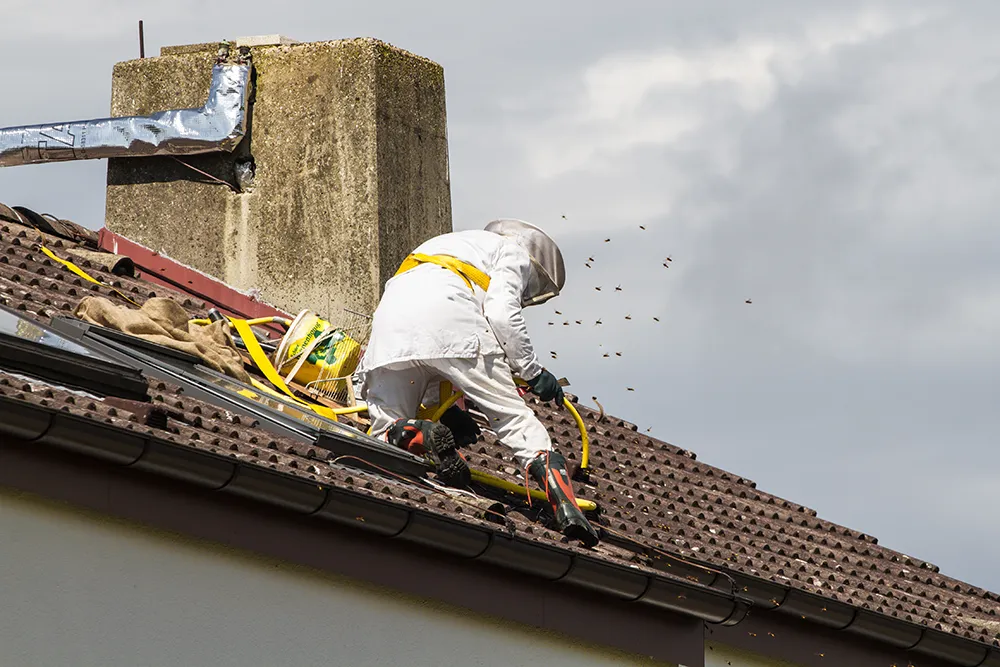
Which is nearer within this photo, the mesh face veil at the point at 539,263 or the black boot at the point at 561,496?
the black boot at the point at 561,496

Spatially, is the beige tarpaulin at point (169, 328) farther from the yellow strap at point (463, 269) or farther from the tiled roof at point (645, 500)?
the yellow strap at point (463, 269)

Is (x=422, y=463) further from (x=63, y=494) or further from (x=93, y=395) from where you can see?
(x=63, y=494)

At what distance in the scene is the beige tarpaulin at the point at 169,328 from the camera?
10.1 m

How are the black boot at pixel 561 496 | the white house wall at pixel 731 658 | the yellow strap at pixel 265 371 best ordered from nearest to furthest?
the black boot at pixel 561 496 < the white house wall at pixel 731 658 < the yellow strap at pixel 265 371

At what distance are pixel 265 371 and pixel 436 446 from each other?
1619 mm

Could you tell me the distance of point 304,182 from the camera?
47.4 ft

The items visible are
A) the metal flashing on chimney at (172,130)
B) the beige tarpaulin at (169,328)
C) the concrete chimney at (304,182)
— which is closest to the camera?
the beige tarpaulin at (169,328)

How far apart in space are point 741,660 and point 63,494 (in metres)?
4.90

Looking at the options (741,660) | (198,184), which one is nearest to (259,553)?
(741,660)

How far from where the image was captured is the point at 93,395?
8398mm

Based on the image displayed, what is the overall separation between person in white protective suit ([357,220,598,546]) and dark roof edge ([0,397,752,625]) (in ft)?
1.86

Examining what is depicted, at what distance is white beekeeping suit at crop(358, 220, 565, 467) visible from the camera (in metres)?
10.1

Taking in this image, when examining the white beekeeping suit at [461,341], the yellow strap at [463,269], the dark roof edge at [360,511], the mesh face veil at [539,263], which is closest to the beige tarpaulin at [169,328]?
the white beekeeping suit at [461,341]

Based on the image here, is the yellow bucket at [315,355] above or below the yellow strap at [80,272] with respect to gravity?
below
